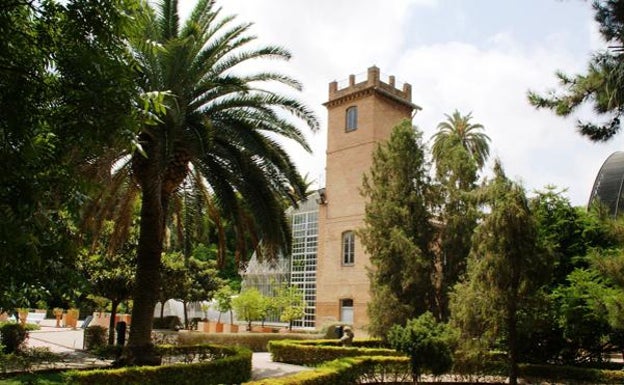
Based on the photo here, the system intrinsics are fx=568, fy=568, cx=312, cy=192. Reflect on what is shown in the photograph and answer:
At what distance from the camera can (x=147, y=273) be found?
11.9 metres

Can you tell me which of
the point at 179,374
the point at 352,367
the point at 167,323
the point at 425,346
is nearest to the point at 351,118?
the point at 167,323

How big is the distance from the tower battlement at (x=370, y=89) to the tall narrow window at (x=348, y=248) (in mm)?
7671

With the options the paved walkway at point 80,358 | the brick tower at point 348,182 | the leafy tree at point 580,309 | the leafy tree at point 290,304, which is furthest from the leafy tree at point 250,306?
the leafy tree at point 580,309

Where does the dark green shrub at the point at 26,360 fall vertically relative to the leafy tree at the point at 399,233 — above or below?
below

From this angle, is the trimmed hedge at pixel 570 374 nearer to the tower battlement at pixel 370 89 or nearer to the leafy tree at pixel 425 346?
the leafy tree at pixel 425 346

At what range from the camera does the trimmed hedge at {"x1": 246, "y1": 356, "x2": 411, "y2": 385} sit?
11.1m

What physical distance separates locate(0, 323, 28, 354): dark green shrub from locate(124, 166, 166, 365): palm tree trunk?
649cm

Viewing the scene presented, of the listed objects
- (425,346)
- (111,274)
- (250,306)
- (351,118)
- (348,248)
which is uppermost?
(351,118)

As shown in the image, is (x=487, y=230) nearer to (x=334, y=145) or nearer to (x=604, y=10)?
(x=604, y=10)

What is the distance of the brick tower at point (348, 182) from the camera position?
30008 millimetres

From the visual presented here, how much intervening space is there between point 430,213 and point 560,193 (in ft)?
16.9

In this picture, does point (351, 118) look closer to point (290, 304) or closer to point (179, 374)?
point (290, 304)

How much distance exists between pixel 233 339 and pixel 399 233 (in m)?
7.51

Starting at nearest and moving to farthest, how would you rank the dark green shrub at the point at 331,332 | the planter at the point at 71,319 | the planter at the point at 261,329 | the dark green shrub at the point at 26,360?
the dark green shrub at the point at 26,360, the dark green shrub at the point at 331,332, the planter at the point at 261,329, the planter at the point at 71,319
